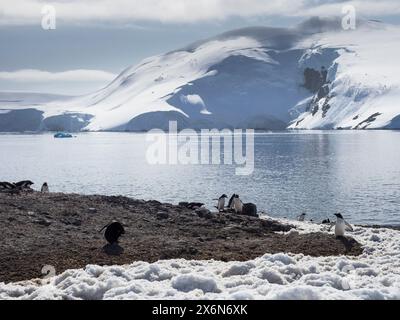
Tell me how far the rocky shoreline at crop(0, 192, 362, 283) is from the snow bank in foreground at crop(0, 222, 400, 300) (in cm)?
135

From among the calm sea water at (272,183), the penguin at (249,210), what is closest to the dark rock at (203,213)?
the penguin at (249,210)

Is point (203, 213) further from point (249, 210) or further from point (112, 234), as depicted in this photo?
point (112, 234)

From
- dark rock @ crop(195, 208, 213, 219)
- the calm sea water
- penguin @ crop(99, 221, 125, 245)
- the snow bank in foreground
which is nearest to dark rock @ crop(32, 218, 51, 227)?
penguin @ crop(99, 221, 125, 245)

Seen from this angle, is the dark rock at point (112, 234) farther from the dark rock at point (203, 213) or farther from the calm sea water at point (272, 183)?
the calm sea water at point (272, 183)

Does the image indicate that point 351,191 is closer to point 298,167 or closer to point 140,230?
point 298,167

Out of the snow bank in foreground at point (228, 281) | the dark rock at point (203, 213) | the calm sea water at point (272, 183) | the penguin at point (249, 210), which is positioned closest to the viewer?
the snow bank in foreground at point (228, 281)

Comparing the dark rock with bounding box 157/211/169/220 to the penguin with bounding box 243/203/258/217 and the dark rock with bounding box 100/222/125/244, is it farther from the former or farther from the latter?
the penguin with bounding box 243/203/258/217

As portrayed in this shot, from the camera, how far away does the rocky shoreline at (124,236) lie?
51.6ft

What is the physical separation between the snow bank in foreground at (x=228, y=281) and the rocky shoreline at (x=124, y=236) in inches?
53.1

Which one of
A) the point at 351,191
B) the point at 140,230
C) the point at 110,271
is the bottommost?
the point at 110,271

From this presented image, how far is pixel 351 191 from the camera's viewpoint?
2061 inches

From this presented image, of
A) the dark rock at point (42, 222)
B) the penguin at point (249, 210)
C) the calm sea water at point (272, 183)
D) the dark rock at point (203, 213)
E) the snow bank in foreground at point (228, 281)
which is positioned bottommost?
the snow bank in foreground at point (228, 281)
